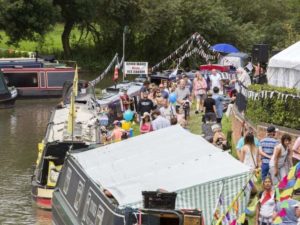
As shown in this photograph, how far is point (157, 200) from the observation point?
11578mm

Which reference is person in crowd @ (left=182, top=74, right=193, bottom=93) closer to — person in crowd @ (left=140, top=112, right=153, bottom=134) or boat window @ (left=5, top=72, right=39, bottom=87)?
person in crowd @ (left=140, top=112, right=153, bottom=134)

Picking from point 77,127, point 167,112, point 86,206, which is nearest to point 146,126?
point 77,127

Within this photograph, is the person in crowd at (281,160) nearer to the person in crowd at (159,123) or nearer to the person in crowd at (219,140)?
the person in crowd at (219,140)

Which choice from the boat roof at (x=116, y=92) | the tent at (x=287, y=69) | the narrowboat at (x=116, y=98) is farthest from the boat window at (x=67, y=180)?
the boat roof at (x=116, y=92)

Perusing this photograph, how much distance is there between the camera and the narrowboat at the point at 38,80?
43.7m

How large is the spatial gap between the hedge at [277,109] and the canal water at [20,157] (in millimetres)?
5157

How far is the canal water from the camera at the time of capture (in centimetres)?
2052

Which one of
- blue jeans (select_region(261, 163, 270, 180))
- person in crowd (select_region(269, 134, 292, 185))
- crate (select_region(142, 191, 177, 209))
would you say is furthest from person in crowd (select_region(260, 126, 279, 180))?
crate (select_region(142, 191, 177, 209))

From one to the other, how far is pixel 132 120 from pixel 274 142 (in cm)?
1173

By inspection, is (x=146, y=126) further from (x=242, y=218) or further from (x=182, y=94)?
(x=242, y=218)

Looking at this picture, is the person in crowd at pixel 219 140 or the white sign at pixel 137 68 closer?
the person in crowd at pixel 219 140

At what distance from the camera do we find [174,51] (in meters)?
54.0

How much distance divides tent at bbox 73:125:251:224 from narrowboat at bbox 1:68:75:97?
27.6 meters

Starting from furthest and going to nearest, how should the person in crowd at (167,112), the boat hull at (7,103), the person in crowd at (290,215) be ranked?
the boat hull at (7,103), the person in crowd at (167,112), the person in crowd at (290,215)
